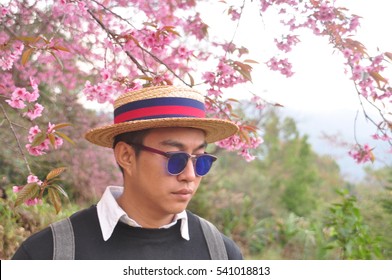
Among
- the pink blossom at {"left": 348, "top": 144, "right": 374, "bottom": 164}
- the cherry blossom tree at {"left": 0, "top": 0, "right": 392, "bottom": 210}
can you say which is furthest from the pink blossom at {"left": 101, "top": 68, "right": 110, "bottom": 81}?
the pink blossom at {"left": 348, "top": 144, "right": 374, "bottom": 164}

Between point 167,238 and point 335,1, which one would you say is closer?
point 167,238

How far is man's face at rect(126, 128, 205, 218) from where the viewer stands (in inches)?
72.9

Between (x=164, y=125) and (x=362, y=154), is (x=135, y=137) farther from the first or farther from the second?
(x=362, y=154)

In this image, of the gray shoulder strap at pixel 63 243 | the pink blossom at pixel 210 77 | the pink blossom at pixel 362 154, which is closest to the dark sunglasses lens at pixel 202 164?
the gray shoulder strap at pixel 63 243

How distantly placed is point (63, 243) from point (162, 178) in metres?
0.39

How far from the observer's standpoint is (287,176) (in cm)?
1230

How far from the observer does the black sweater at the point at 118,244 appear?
1.81 meters

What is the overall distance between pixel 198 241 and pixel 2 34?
3864 millimetres

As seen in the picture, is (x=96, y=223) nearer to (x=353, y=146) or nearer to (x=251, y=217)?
(x=353, y=146)

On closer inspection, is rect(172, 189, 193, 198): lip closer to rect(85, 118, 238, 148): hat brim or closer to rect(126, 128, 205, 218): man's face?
rect(126, 128, 205, 218): man's face

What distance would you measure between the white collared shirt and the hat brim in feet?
0.70

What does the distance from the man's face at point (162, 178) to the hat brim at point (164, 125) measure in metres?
0.04

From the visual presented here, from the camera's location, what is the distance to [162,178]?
1858 mm

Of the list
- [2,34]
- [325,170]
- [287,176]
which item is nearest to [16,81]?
[2,34]
